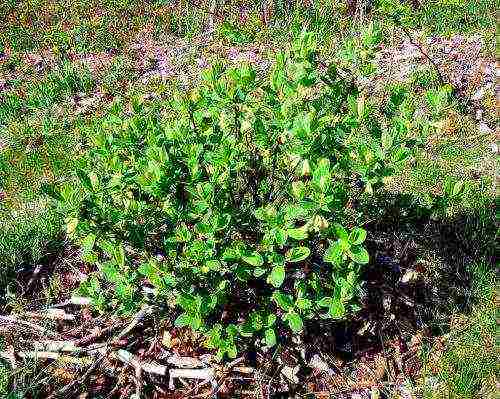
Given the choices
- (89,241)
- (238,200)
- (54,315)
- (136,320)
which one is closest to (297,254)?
(238,200)

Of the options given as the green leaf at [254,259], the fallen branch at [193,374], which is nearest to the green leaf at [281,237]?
the green leaf at [254,259]

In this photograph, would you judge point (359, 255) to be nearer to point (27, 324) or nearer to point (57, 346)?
point (57, 346)

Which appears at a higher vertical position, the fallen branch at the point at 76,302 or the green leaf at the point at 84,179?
the green leaf at the point at 84,179

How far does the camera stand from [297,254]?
2232mm

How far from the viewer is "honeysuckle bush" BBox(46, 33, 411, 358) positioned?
217cm

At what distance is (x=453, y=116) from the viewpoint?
16.1ft

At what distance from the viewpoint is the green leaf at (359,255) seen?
215 cm

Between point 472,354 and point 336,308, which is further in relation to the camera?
point 472,354

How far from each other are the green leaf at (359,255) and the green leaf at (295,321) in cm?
30

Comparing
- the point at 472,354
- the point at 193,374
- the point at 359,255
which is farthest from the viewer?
the point at 472,354

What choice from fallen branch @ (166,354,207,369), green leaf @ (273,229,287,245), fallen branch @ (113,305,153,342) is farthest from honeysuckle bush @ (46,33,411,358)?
fallen branch @ (166,354,207,369)

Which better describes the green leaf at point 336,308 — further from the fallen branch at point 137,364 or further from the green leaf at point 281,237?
the fallen branch at point 137,364

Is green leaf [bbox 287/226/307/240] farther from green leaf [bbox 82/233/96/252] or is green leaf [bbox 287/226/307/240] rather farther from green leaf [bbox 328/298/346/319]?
green leaf [bbox 82/233/96/252]

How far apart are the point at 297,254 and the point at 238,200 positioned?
50 cm
